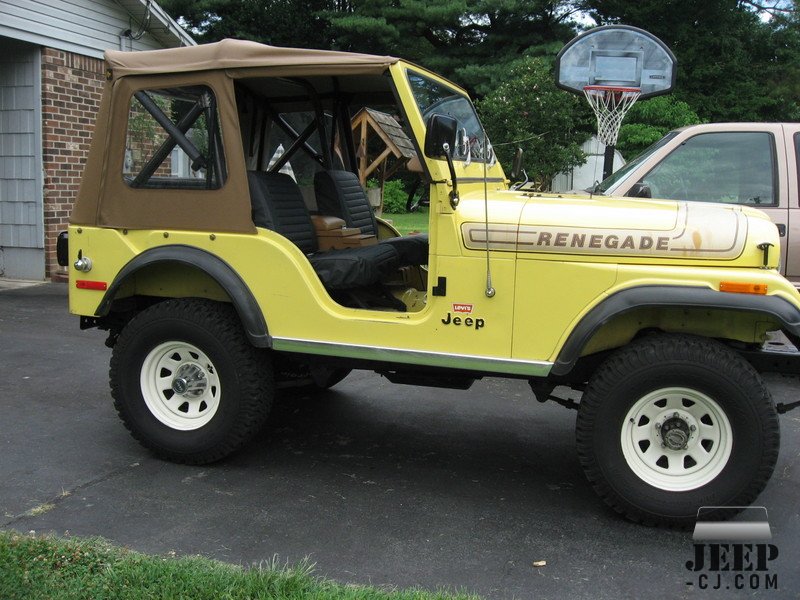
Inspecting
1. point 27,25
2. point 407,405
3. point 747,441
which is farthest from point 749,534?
point 27,25

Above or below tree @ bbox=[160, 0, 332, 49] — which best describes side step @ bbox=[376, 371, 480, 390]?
below

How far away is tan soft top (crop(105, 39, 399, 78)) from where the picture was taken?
13.5 feet

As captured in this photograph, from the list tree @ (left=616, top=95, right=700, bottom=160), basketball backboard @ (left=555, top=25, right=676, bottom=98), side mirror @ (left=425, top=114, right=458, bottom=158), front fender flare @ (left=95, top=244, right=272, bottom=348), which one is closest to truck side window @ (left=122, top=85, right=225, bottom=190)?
front fender flare @ (left=95, top=244, right=272, bottom=348)

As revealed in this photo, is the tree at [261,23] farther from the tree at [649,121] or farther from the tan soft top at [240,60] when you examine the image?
the tan soft top at [240,60]

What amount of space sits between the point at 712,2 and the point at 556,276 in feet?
76.4

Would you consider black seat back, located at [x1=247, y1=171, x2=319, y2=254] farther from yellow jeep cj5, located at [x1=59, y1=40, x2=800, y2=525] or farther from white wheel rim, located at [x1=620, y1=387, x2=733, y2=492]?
white wheel rim, located at [x1=620, y1=387, x2=733, y2=492]

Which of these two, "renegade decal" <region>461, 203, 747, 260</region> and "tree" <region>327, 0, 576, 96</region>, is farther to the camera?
"tree" <region>327, 0, 576, 96</region>

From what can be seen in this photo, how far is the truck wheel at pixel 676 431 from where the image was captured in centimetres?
370

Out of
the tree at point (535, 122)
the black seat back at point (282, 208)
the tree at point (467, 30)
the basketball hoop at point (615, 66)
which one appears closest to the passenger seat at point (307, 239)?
the black seat back at point (282, 208)

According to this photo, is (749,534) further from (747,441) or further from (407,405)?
(407,405)

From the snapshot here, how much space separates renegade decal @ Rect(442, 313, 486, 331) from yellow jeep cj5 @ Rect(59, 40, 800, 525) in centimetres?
1

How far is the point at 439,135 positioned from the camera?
3854 millimetres

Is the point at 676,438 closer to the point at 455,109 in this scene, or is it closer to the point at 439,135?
the point at 439,135

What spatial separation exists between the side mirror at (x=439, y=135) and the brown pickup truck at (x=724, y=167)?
8.33 ft
